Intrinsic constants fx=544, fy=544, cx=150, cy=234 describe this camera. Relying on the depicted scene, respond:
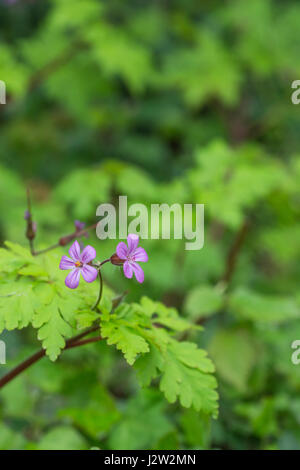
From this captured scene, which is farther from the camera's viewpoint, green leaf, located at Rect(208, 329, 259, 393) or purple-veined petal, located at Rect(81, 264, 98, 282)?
green leaf, located at Rect(208, 329, 259, 393)

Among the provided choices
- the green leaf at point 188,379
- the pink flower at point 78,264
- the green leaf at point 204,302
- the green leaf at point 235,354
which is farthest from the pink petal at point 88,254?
the green leaf at point 235,354

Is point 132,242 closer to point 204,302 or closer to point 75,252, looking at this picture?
point 75,252

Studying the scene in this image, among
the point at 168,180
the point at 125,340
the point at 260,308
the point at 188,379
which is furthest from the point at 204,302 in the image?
the point at 168,180

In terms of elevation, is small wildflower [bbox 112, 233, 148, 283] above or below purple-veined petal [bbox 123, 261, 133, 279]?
above

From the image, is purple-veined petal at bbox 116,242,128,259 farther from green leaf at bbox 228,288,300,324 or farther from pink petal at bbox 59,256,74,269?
green leaf at bbox 228,288,300,324

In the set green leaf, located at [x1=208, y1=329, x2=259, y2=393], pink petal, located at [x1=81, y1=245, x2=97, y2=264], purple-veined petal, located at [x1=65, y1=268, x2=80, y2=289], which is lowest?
green leaf, located at [x1=208, y1=329, x2=259, y2=393]

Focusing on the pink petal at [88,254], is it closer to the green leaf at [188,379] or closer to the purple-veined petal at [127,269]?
the purple-veined petal at [127,269]

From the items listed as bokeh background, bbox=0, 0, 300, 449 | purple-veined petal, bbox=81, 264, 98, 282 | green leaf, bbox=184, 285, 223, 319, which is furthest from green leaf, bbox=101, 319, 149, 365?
green leaf, bbox=184, 285, 223, 319
